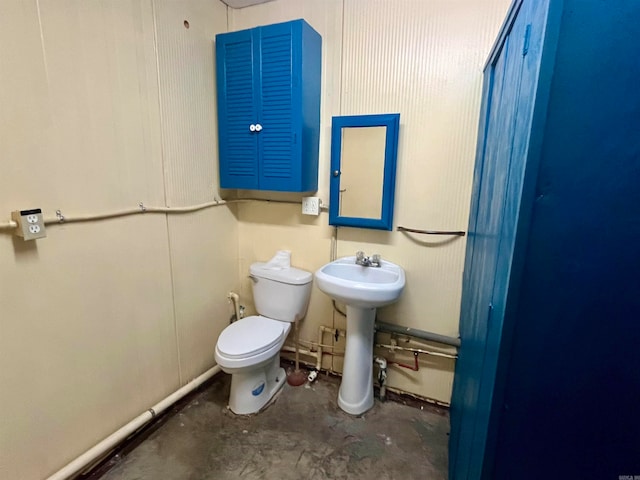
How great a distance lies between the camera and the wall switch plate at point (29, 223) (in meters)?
1.14

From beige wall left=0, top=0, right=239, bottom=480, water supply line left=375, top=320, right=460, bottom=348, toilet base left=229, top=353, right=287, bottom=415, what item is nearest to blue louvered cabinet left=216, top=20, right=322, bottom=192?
beige wall left=0, top=0, right=239, bottom=480

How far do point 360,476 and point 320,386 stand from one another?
65cm

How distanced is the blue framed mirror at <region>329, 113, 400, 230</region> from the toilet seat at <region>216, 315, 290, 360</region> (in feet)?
2.38

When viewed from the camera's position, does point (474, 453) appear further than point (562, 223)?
Yes

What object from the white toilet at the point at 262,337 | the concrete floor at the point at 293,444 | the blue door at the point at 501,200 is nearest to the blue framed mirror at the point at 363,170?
the white toilet at the point at 262,337

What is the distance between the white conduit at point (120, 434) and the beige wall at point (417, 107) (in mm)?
1110

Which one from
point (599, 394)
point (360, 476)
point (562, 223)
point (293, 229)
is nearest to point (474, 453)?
point (599, 394)

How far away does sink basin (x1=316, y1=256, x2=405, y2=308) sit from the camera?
1.57m

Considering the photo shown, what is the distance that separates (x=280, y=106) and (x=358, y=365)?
150 centimetres

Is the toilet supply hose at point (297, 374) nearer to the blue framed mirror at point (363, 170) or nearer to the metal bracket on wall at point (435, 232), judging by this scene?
the blue framed mirror at point (363, 170)

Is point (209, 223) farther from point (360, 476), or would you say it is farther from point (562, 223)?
point (562, 223)

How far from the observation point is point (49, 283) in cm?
127

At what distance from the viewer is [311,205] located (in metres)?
2.02

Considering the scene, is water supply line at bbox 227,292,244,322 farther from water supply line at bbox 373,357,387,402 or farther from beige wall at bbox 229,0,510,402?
water supply line at bbox 373,357,387,402
